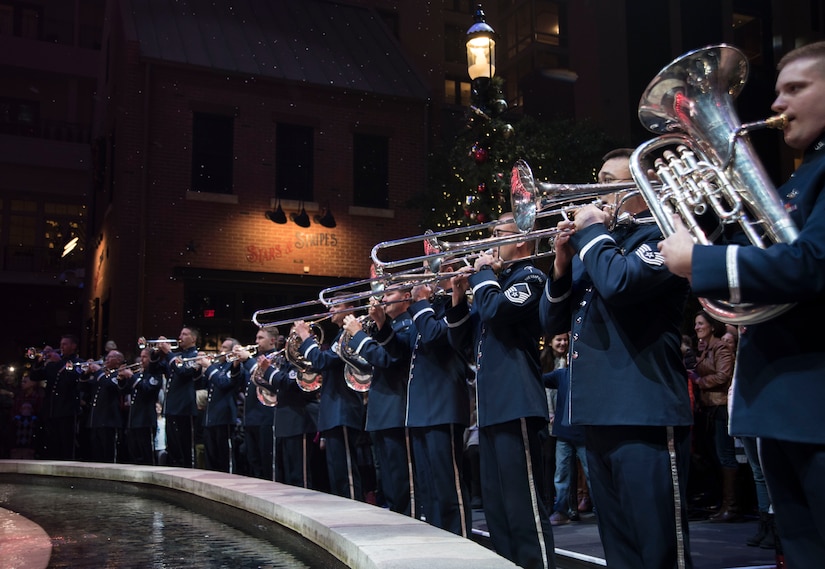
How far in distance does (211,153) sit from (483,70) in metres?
8.72

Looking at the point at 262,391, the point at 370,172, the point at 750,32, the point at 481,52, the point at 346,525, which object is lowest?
the point at 346,525

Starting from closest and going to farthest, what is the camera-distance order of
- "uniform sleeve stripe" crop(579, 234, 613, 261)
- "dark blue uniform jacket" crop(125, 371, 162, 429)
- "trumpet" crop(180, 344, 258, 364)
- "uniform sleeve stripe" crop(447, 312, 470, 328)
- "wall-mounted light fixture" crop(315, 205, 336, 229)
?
"uniform sleeve stripe" crop(579, 234, 613, 261) < "uniform sleeve stripe" crop(447, 312, 470, 328) < "trumpet" crop(180, 344, 258, 364) < "dark blue uniform jacket" crop(125, 371, 162, 429) < "wall-mounted light fixture" crop(315, 205, 336, 229)

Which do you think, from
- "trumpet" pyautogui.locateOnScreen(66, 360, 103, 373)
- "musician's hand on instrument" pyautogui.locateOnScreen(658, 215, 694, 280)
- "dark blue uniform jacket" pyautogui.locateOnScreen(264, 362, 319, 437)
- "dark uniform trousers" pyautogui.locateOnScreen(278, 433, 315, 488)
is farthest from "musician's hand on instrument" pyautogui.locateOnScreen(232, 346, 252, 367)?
"musician's hand on instrument" pyautogui.locateOnScreen(658, 215, 694, 280)

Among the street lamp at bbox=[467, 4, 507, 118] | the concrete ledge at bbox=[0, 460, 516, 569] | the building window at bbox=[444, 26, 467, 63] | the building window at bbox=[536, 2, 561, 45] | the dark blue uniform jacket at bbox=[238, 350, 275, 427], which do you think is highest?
the building window at bbox=[536, 2, 561, 45]

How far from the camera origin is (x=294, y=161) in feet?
57.2

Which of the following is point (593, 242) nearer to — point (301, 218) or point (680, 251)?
point (680, 251)

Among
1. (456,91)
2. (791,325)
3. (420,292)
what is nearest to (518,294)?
(420,292)

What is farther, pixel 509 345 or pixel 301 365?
pixel 301 365

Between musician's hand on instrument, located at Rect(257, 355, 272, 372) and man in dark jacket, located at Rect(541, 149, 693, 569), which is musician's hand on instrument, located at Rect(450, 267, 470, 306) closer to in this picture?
man in dark jacket, located at Rect(541, 149, 693, 569)

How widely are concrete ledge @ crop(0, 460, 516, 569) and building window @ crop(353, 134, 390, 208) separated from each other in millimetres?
10852

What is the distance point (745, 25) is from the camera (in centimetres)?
1745

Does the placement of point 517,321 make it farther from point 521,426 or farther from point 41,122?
point 41,122

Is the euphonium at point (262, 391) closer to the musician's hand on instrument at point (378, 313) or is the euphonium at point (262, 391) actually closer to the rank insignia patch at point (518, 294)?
the musician's hand on instrument at point (378, 313)

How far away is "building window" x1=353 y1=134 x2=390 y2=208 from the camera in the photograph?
17.9m
